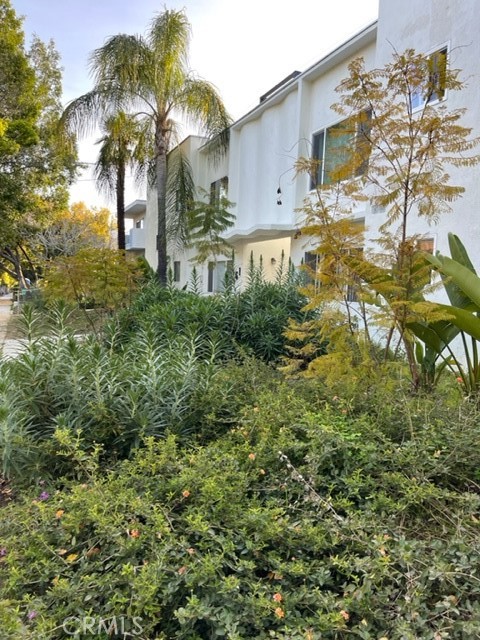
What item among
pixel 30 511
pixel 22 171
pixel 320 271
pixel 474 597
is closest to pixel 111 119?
pixel 22 171

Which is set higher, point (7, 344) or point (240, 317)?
point (240, 317)

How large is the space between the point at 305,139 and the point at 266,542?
10391mm

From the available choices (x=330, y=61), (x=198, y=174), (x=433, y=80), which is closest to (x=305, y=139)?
(x=330, y=61)

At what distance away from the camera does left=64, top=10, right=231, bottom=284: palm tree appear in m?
12.6

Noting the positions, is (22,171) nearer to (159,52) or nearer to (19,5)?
(19,5)

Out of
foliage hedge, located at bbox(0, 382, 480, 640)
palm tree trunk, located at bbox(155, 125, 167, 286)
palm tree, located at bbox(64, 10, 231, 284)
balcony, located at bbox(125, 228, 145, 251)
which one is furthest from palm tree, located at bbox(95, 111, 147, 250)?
foliage hedge, located at bbox(0, 382, 480, 640)

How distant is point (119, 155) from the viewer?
17484mm

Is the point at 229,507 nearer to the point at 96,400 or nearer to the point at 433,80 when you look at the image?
the point at 96,400

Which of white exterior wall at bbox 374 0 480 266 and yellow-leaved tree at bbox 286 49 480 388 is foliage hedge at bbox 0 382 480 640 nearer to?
yellow-leaved tree at bbox 286 49 480 388

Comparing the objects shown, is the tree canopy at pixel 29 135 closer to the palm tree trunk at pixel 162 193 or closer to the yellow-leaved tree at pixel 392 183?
the palm tree trunk at pixel 162 193

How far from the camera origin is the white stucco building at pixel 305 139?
23.0ft

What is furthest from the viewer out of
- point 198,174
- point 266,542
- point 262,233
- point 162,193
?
point 198,174

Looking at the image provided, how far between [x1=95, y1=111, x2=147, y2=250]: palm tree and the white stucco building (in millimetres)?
2825

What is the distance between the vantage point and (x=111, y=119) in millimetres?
13922
